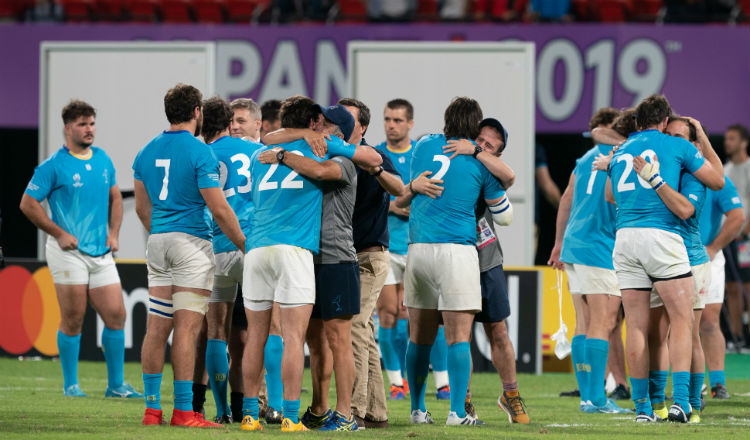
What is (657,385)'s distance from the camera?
812 cm

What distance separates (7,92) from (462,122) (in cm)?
1020

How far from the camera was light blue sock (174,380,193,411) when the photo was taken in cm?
719

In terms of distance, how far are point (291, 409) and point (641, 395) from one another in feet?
8.40

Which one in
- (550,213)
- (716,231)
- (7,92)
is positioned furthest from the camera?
(550,213)

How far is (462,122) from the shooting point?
7676 mm

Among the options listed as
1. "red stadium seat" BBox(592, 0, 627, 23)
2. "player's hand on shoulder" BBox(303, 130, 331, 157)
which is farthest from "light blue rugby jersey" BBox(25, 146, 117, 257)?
"red stadium seat" BBox(592, 0, 627, 23)

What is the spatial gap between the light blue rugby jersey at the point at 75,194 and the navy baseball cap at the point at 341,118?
133 inches

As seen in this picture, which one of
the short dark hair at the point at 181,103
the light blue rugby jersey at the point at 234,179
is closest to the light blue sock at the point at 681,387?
the light blue rugby jersey at the point at 234,179

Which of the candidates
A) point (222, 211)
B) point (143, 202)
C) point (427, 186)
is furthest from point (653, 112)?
point (143, 202)

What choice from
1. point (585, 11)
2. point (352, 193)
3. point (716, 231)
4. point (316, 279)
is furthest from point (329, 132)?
point (585, 11)

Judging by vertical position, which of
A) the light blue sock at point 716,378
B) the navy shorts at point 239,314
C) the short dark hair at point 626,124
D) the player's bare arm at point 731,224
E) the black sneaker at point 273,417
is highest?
the short dark hair at point 626,124

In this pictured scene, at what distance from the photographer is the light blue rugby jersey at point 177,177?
7215 mm

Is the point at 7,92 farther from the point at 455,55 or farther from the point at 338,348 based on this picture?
the point at 338,348

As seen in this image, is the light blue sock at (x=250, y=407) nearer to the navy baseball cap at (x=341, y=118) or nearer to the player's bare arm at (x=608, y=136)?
the navy baseball cap at (x=341, y=118)
